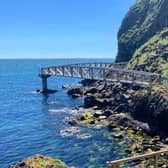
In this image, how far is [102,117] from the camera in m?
65.8

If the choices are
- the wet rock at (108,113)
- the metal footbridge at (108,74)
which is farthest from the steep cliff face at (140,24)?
the wet rock at (108,113)

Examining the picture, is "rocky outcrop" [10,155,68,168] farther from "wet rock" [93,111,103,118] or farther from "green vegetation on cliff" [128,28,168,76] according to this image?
"green vegetation on cliff" [128,28,168,76]

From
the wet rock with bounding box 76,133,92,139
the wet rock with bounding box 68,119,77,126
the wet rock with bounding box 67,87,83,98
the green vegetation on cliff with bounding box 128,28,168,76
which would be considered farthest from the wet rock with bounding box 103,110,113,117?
the wet rock with bounding box 67,87,83,98

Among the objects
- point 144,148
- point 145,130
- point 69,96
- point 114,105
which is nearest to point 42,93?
point 69,96

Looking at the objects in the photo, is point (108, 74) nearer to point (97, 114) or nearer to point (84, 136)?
point (97, 114)

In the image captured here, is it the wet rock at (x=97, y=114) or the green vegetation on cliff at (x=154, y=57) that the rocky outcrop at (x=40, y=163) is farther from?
the green vegetation on cliff at (x=154, y=57)

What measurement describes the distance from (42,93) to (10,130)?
50835mm

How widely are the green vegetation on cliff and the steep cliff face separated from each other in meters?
12.8

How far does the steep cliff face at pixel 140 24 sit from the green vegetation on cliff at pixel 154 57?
504 inches

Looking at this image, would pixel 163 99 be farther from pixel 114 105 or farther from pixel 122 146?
pixel 114 105

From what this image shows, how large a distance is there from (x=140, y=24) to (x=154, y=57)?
45432 millimetres

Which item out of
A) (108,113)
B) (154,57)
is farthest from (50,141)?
(154,57)

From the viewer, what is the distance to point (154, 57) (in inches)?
3469

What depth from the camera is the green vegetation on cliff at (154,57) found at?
82.1 m
